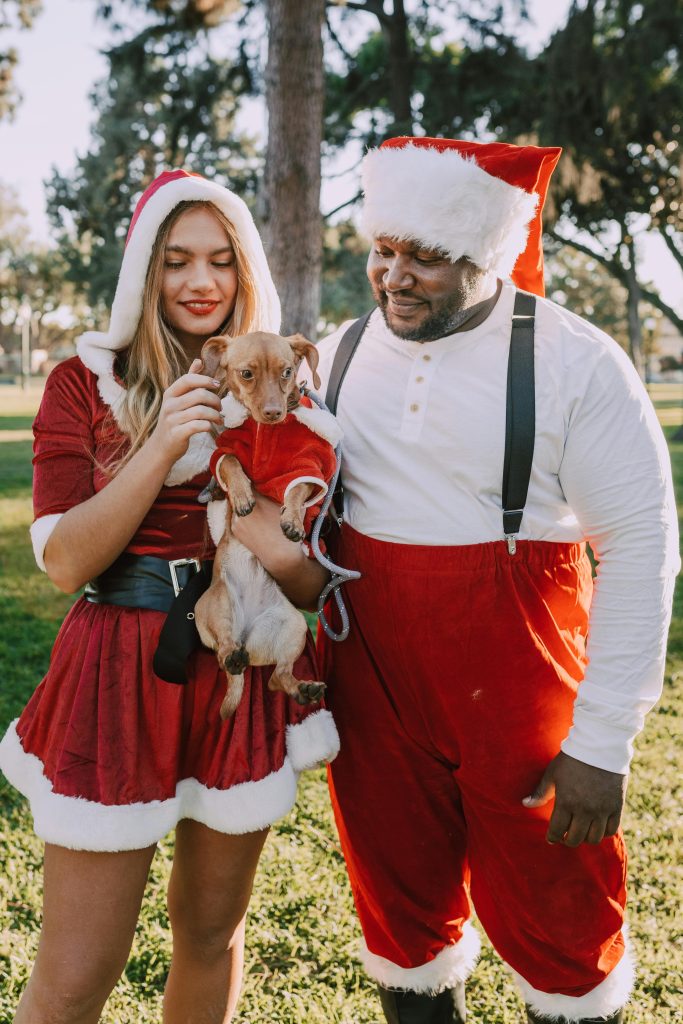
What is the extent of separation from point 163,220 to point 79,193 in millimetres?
29336

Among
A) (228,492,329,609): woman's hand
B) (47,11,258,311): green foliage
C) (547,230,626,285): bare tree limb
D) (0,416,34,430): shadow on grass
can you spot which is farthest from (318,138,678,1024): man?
(0,416,34,430): shadow on grass

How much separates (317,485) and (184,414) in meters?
0.41

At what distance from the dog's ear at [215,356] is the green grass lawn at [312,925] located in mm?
2281

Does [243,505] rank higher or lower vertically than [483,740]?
higher

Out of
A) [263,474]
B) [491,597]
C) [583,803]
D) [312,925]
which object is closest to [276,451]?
[263,474]

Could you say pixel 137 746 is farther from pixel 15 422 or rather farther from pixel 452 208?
pixel 15 422

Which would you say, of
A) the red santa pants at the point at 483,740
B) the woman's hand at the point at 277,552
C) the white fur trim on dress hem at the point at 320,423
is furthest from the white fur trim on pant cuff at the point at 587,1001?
the white fur trim on dress hem at the point at 320,423

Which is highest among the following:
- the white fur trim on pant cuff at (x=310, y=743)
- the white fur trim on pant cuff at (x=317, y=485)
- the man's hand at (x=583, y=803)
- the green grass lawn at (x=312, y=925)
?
the white fur trim on pant cuff at (x=317, y=485)

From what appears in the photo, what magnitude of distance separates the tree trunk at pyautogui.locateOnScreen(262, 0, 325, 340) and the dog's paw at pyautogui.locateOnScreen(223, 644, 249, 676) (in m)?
3.97

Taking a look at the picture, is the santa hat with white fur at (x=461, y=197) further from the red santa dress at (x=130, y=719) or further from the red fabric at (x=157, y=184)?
the red santa dress at (x=130, y=719)

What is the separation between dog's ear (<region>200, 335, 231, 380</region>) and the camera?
7.48 feet

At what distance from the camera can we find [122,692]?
2.07m

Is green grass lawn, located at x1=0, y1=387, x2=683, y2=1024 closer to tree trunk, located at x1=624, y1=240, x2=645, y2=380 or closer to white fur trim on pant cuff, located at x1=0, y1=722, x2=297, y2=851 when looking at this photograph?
white fur trim on pant cuff, located at x1=0, y1=722, x2=297, y2=851

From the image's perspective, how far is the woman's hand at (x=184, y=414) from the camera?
2.07 meters
